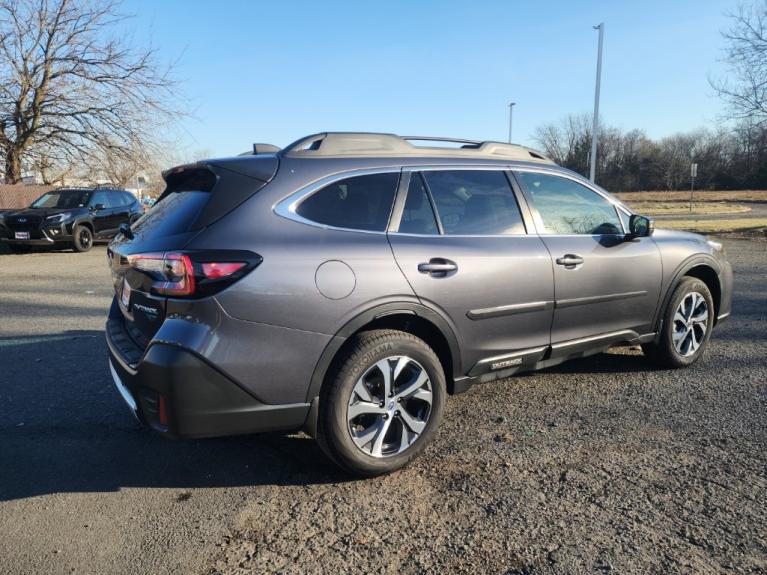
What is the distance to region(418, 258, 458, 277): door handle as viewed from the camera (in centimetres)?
309

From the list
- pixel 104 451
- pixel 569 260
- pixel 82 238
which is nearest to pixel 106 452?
pixel 104 451

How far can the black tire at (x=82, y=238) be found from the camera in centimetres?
1415

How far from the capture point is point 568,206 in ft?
13.4

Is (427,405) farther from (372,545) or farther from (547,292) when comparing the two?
(547,292)

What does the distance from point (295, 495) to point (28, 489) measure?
140 centimetres

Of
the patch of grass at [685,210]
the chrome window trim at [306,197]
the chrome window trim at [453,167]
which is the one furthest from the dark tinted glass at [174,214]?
the patch of grass at [685,210]

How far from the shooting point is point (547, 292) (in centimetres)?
366

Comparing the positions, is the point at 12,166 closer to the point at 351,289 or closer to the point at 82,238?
the point at 82,238

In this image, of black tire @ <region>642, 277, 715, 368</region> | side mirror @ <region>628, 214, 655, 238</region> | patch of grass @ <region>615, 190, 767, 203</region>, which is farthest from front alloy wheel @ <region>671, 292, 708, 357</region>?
patch of grass @ <region>615, 190, 767, 203</region>

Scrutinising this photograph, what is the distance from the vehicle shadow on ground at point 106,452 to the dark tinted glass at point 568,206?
220 cm

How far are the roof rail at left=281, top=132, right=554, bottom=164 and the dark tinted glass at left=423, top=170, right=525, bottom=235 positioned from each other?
0.52 ft

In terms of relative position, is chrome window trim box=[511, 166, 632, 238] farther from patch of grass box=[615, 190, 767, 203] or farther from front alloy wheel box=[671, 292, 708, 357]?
patch of grass box=[615, 190, 767, 203]

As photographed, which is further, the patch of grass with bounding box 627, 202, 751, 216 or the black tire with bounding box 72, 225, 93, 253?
the patch of grass with bounding box 627, 202, 751, 216

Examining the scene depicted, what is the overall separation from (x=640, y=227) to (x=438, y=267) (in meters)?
2.01
